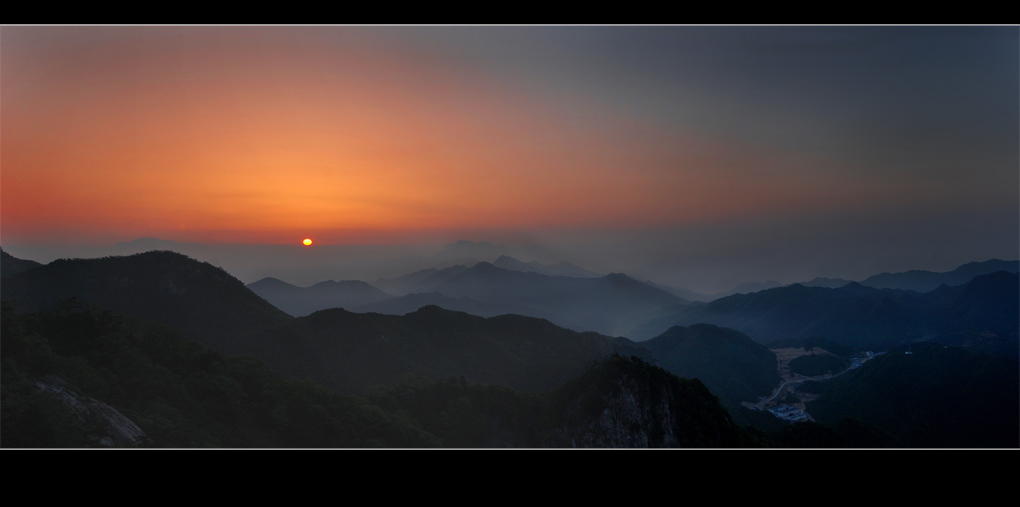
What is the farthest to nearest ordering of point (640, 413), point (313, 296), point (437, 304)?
1. point (437, 304)
2. point (313, 296)
3. point (640, 413)

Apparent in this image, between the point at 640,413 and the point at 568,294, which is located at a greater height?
the point at 568,294

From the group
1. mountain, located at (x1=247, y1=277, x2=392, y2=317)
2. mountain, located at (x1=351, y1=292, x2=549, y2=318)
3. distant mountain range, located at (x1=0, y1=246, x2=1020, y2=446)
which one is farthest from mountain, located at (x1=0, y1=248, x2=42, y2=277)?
mountain, located at (x1=351, y1=292, x2=549, y2=318)

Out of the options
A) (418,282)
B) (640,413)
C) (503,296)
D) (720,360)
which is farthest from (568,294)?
(640,413)

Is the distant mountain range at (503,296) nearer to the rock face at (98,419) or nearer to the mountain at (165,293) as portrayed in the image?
the mountain at (165,293)

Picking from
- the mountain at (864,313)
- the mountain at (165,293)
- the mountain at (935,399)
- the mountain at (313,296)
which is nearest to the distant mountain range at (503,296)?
the mountain at (313,296)

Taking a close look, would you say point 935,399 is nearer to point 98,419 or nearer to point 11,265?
point 98,419

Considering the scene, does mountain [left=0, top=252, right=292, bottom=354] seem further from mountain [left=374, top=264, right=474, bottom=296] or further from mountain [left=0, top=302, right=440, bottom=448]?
mountain [left=374, top=264, right=474, bottom=296]
